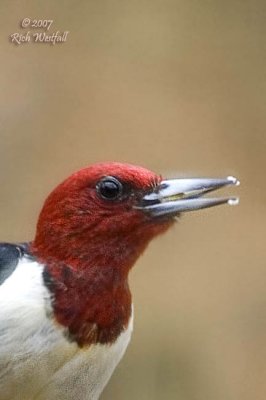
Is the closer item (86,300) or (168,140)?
(86,300)

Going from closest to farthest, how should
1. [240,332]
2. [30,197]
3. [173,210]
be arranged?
[173,210] < [30,197] < [240,332]

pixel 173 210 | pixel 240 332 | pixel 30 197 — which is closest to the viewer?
pixel 173 210

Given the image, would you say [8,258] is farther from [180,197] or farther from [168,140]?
[168,140]

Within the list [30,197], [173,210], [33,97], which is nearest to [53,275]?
[173,210]

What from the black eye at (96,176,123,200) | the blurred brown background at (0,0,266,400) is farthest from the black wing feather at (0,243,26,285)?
the blurred brown background at (0,0,266,400)

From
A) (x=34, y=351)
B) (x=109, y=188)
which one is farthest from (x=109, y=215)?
(x=34, y=351)

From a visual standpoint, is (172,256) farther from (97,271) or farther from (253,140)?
(97,271)
